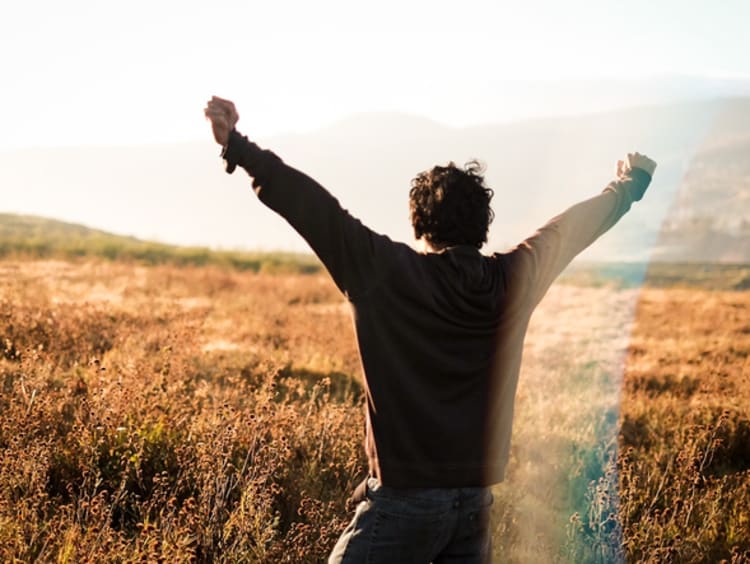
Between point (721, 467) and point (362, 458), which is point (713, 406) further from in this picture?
point (362, 458)

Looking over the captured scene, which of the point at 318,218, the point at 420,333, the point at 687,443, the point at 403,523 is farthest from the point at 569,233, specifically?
the point at 687,443

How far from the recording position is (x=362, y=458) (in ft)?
20.6

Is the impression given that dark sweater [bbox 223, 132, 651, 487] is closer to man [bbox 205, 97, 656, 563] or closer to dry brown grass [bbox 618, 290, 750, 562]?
man [bbox 205, 97, 656, 563]

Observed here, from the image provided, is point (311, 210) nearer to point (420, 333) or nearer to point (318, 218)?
point (318, 218)

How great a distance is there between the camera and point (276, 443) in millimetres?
5355

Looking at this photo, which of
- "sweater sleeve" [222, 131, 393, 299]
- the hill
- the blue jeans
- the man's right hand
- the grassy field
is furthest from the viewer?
the hill

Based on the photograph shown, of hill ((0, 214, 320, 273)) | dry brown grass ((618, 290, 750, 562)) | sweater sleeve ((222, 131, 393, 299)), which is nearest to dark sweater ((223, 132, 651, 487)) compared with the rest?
sweater sleeve ((222, 131, 393, 299))

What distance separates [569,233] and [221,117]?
1.39 meters

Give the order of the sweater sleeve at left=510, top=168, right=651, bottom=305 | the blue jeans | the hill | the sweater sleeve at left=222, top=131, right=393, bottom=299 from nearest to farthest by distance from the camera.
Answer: the sweater sleeve at left=222, top=131, right=393, bottom=299, the blue jeans, the sweater sleeve at left=510, top=168, right=651, bottom=305, the hill

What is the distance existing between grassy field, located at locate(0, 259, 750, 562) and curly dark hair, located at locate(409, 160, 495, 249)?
6.59 ft

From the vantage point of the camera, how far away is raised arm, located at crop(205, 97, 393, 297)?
2.55 m

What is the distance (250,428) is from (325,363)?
4.63 m

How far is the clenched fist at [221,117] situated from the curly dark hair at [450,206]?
0.66 m

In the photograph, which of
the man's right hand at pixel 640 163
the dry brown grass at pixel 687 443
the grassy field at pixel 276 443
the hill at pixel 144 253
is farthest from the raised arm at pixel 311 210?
the hill at pixel 144 253
